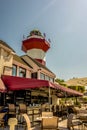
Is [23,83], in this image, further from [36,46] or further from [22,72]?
[36,46]

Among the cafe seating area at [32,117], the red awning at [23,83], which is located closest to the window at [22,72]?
the red awning at [23,83]

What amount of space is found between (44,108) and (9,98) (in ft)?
10.6

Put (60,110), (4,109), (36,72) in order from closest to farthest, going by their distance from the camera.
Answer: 1. (4,109)
2. (60,110)
3. (36,72)

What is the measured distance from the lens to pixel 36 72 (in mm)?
25359

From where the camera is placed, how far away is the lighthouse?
118ft

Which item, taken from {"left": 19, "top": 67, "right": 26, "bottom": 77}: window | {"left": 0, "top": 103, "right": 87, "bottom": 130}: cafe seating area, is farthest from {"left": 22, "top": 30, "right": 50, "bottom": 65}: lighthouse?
{"left": 0, "top": 103, "right": 87, "bottom": 130}: cafe seating area

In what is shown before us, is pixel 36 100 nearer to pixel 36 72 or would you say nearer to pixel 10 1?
pixel 36 72

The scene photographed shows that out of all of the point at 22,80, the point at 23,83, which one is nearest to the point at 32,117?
the point at 23,83

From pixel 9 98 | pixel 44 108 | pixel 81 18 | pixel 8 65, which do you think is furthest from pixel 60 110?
pixel 81 18

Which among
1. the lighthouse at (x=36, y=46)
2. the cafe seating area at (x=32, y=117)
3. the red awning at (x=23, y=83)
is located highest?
the lighthouse at (x=36, y=46)

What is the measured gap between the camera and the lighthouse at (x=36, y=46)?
3591 cm

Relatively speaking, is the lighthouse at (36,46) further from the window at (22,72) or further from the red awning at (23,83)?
the red awning at (23,83)

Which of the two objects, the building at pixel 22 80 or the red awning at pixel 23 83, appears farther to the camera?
the building at pixel 22 80

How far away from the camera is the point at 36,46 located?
36750 millimetres
